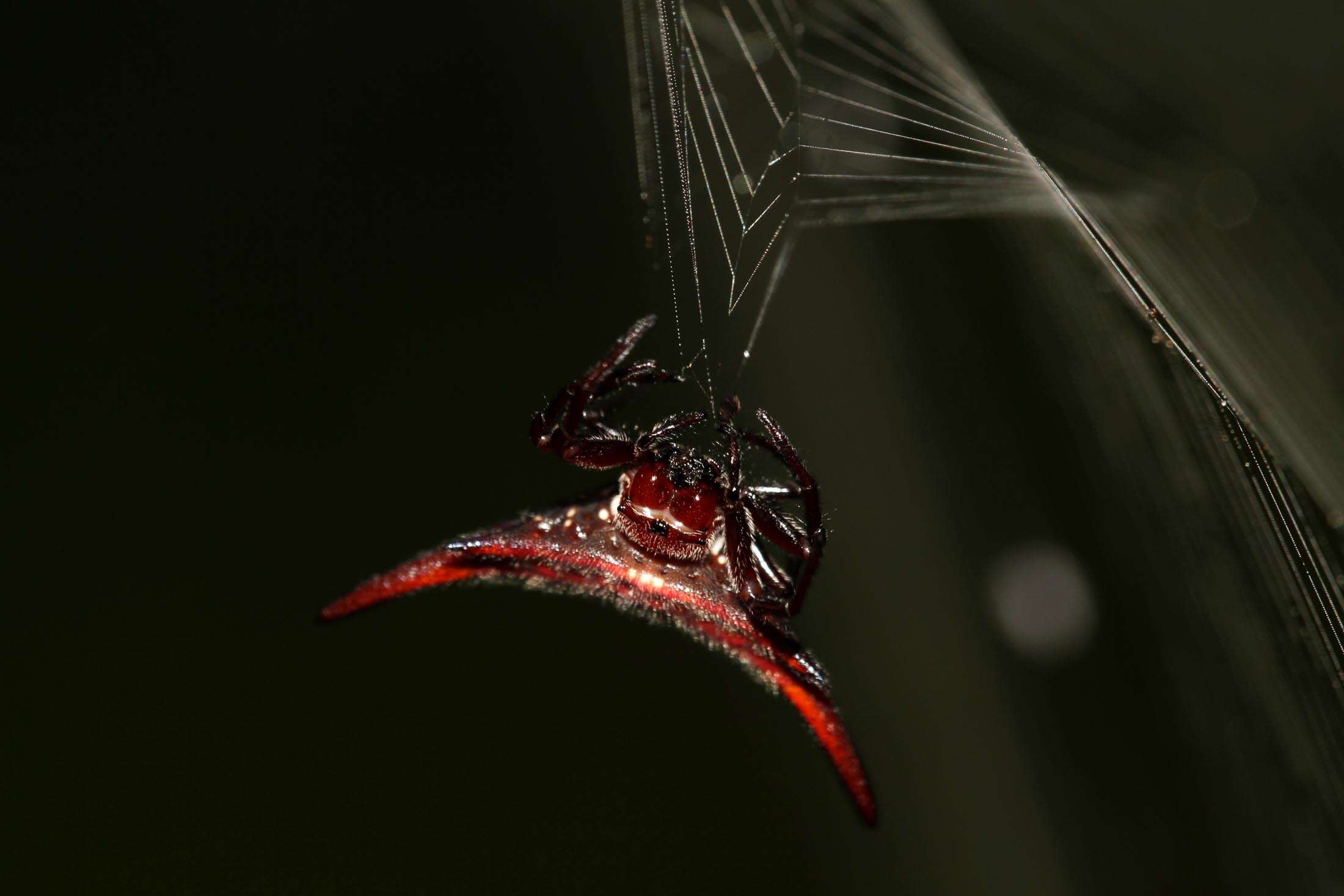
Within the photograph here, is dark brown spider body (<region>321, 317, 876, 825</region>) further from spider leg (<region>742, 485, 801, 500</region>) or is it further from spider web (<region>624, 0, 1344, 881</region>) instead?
spider web (<region>624, 0, 1344, 881</region>)

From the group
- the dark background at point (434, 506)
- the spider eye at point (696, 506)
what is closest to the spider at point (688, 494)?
the spider eye at point (696, 506)

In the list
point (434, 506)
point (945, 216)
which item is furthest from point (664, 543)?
point (434, 506)

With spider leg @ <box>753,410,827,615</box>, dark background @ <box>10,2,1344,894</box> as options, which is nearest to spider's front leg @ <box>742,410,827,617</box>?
spider leg @ <box>753,410,827,615</box>

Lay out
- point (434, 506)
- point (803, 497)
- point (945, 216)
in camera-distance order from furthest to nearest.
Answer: point (434, 506) → point (945, 216) → point (803, 497)

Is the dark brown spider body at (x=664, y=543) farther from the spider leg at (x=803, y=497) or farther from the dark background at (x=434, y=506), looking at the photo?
the dark background at (x=434, y=506)

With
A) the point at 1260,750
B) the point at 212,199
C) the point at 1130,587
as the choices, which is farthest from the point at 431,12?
the point at 1260,750

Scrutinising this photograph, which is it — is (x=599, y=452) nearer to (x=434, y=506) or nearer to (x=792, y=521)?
(x=792, y=521)

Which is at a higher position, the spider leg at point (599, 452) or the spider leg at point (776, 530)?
the spider leg at point (599, 452)
